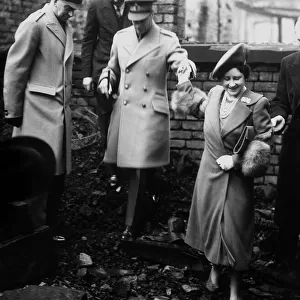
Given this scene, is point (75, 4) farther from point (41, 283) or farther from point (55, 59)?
point (41, 283)

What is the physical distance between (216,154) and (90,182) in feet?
8.91

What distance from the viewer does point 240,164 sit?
3.89 meters

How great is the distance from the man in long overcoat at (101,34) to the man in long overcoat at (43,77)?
46.4 inches

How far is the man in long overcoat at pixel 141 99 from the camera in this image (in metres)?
5.01

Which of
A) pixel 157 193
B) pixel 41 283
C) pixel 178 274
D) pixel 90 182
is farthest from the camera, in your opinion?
pixel 90 182

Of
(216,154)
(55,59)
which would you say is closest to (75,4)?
(55,59)

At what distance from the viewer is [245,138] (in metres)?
3.83

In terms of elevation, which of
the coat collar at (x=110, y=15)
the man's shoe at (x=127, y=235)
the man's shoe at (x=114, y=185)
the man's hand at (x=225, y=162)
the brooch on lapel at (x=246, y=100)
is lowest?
the man's shoe at (x=127, y=235)

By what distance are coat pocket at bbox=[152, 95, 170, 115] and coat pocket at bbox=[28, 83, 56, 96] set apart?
0.87 m

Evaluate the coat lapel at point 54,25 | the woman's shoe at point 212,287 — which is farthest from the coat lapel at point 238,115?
the coat lapel at point 54,25

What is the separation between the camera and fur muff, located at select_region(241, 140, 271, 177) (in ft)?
12.3

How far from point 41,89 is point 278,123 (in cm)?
190

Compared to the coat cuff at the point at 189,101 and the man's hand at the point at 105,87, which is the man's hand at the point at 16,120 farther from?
the coat cuff at the point at 189,101

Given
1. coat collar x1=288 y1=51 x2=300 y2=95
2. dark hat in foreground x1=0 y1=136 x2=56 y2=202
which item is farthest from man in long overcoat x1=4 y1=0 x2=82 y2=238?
dark hat in foreground x1=0 y1=136 x2=56 y2=202
